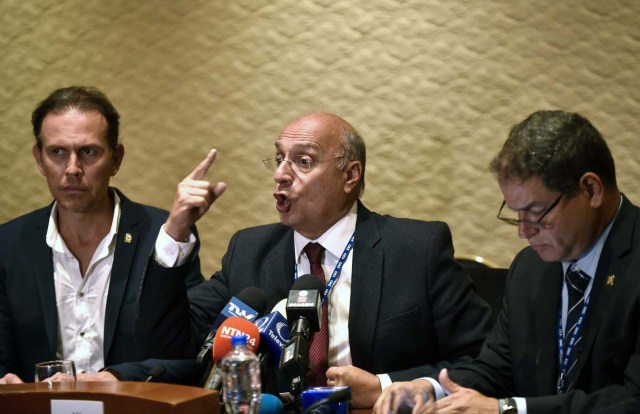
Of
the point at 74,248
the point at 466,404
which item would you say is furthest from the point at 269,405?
the point at 74,248

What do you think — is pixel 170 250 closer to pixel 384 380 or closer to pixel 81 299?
pixel 81 299

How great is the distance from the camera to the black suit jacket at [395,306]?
301cm

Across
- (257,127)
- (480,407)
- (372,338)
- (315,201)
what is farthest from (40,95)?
(480,407)

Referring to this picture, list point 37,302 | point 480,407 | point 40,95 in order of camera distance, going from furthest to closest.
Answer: point 40,95 < point 37,302 < point 480,407

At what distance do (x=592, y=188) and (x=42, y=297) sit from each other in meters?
2.01

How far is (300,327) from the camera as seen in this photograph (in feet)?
7.43

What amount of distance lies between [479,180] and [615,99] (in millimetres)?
684

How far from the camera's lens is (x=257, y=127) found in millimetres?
4461

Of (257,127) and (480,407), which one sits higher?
(257,127)

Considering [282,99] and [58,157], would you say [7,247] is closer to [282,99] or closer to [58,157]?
[58,157]

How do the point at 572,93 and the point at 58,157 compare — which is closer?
the point at 58,157

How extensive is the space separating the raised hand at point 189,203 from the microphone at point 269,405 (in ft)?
2.77

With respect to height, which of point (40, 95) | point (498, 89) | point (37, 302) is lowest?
point (37, 302)

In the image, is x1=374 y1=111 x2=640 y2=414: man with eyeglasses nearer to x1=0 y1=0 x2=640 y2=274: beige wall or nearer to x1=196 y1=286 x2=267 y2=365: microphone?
x1=196 y1=286 x2=267 y2=365: microphone
